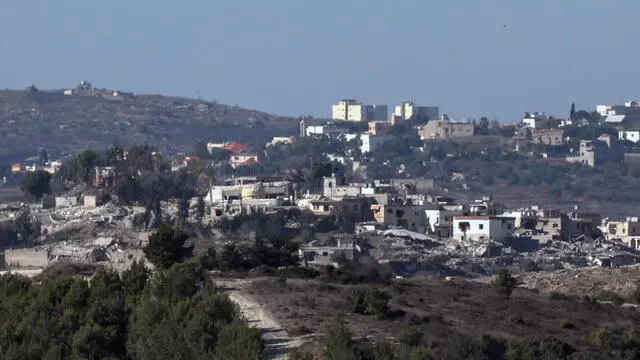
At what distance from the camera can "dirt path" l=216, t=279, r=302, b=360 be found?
31016mm

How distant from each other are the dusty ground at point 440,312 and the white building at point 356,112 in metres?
118

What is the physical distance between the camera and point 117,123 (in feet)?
488

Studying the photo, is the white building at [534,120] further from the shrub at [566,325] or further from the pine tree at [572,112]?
the shrub at [566,325]

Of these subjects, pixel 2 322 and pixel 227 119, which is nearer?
pixel 2 322

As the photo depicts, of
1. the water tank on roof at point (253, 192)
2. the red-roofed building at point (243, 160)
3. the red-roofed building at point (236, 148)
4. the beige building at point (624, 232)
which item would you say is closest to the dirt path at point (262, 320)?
the beige building at point (624, 232)

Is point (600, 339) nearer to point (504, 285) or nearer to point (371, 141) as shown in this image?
point (504, 285)

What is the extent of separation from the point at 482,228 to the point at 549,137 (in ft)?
199

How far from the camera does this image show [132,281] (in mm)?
36094

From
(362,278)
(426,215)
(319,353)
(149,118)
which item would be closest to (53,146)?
(149,118)

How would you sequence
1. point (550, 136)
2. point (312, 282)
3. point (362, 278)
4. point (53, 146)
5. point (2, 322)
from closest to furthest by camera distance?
point (2, 322), point (312, 282), point (362, 278), point (550, 136), point (53, 146)

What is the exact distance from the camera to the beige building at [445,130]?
447 ft

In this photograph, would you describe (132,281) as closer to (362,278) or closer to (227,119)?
(362,278)

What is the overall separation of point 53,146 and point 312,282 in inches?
4149

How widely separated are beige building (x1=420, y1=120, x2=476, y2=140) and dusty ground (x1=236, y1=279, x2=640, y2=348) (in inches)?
3734
